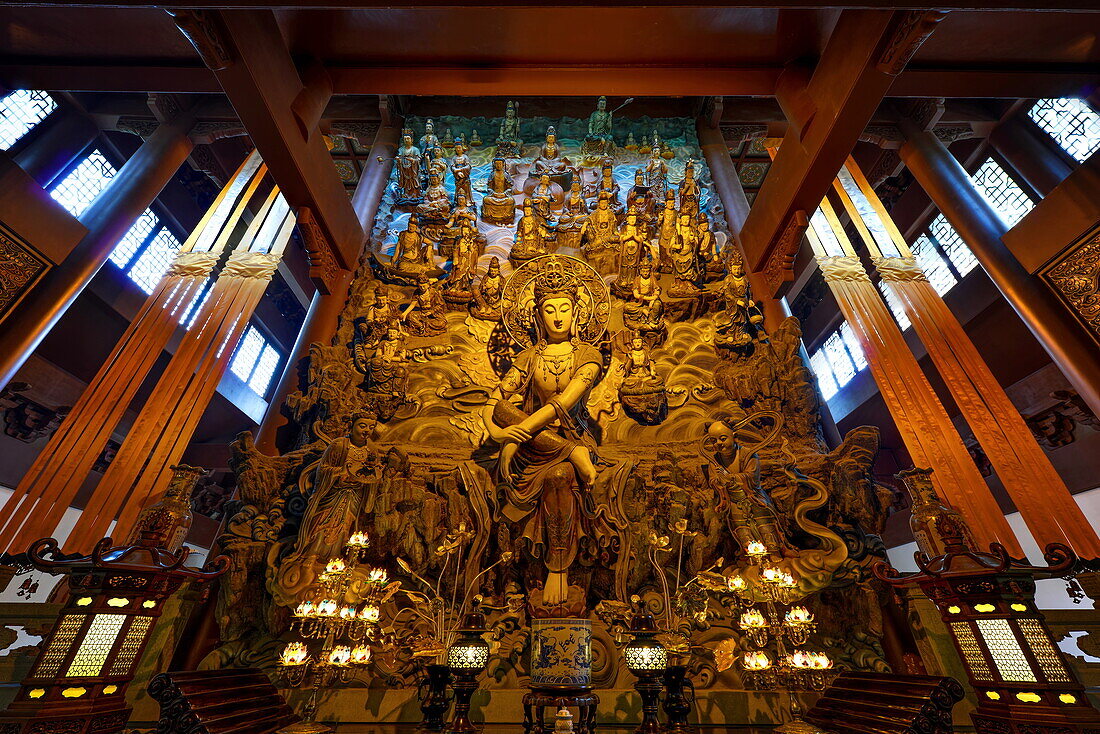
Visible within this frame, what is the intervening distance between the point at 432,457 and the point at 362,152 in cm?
897

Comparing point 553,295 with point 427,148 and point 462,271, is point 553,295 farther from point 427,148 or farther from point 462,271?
point 427,148

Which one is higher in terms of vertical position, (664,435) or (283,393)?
(283,393)

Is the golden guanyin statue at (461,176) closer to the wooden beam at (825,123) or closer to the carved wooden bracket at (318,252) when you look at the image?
the carved wooden bracket at (318,252)

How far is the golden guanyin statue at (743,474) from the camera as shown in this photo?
460 cm

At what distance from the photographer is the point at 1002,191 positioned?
8.38 m

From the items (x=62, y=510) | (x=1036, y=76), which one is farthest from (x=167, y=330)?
(x=1036, y=76)

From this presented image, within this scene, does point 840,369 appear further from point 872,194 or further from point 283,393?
point 283,393

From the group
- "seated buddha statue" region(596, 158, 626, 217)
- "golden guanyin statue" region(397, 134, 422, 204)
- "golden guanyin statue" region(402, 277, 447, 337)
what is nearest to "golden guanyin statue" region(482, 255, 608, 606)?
"golden guanyin statue" region(402, 277, 447, 337)

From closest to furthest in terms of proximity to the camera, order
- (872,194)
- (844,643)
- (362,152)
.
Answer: (844,643) → (872,194) → (362,152)

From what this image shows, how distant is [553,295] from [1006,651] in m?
4.87

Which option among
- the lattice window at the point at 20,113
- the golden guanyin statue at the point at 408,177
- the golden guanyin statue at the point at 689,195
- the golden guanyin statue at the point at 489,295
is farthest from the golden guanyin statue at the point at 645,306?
the lattice window at the point at 20,113

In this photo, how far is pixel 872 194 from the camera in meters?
8.01

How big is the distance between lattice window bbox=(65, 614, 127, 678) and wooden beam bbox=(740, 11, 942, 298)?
746 cm

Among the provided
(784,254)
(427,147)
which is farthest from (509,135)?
(784,254)
